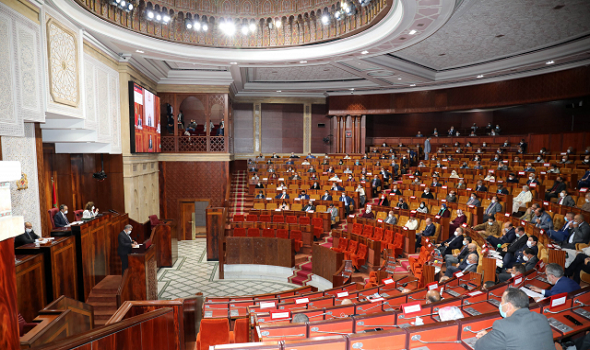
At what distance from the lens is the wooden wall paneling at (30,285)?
4508 millimetres

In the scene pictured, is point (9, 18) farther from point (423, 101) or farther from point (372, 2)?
point (423, 101)

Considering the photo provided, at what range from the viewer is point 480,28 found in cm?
855

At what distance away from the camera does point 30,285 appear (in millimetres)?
4750

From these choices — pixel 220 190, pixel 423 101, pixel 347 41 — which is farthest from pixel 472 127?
pixel 220 190

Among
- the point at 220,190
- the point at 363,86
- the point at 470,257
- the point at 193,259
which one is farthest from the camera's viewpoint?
the point at 363,86

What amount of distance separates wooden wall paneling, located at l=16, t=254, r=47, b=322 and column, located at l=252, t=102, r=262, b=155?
39.1 ft

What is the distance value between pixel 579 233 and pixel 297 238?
597 cm

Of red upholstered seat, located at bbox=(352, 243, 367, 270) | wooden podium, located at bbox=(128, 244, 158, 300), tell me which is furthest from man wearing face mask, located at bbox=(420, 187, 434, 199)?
wooden podium, located at bbox=(128, 244, 158, 300)

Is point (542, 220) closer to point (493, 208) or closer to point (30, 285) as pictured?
point (493, 208)

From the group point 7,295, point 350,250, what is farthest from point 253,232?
point 7,295

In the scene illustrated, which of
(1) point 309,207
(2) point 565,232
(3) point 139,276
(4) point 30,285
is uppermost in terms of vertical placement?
(2) point 565,232

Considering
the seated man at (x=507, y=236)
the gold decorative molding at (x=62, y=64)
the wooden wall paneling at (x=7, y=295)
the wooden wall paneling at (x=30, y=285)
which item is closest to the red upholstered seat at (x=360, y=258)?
the seated man at (x=507, y=236)

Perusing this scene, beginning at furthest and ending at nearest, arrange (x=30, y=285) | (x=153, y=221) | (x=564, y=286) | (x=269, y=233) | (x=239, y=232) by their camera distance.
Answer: (x=153, y=221), (x=239, y=232), (x=269, y=233), (x=30, y=285), (x=564, y=286)

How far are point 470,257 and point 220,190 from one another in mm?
9617
